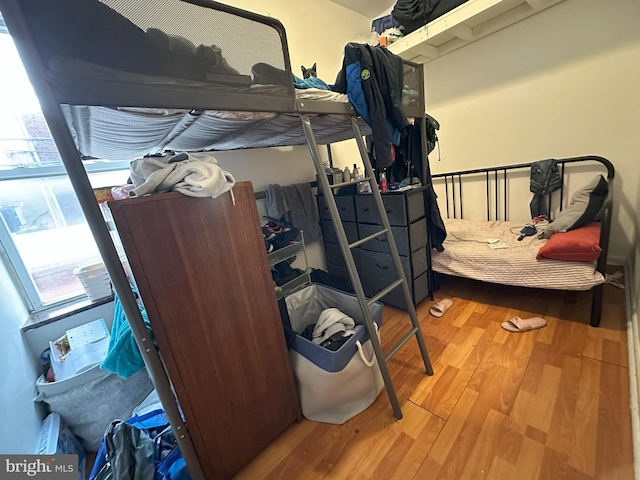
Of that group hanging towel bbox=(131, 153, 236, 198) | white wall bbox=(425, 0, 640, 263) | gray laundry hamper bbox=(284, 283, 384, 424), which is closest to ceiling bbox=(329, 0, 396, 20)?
white wall bbox=(425, 0, 640, 263)

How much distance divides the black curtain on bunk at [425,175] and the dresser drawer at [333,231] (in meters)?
0.62

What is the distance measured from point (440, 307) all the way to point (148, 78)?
2.28 m

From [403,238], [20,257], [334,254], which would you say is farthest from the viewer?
[334,254]

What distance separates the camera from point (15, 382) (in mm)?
1169

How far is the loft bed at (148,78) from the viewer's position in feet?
2.22

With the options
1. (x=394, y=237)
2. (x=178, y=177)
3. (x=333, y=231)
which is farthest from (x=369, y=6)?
(x=178, y=177)

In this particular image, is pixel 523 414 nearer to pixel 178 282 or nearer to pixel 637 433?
pixel 637 433

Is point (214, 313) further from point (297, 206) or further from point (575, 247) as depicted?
point (575, 247)

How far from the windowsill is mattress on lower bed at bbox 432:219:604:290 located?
2.55 m

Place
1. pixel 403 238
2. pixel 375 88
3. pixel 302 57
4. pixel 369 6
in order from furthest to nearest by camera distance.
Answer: pixel 369 6, pixel 302 57, pixel 403 238, pixel 375 88

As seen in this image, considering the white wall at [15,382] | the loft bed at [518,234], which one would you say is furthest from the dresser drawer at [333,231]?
the white wall at [15,382]

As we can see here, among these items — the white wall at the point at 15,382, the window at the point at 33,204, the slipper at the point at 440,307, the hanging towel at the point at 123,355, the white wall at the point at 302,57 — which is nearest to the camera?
the white wall at the point at 15,382

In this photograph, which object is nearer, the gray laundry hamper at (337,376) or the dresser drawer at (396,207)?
the gray laundry hamper at (337,376)

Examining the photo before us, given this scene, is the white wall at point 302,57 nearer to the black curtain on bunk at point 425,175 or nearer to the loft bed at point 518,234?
the black curtain on bunk at point 425,175
